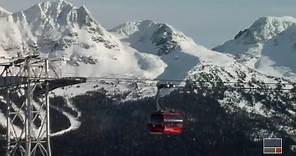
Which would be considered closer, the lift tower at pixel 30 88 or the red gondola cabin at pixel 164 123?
the lift tower at pixel 30 88

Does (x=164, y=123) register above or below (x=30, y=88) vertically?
below

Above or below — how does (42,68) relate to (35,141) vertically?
above

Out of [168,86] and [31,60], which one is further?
[31,60]

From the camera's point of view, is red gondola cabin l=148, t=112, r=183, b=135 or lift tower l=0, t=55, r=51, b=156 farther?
red gondola cabin l=148, t=112, r=183, b=135

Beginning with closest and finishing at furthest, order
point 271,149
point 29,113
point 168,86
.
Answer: point 168,86
point 29,113
point 271,149

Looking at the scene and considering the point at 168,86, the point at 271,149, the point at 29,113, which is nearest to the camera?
the point at 168,86

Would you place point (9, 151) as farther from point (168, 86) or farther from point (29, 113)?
point (168, 86)

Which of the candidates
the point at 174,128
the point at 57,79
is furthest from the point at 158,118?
the point at 57,79

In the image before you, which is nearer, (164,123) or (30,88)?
(30,88)
